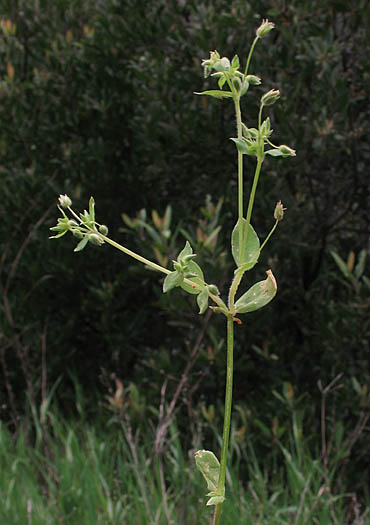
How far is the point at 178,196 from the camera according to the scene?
3.49m

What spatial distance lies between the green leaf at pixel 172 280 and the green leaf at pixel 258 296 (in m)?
0.11

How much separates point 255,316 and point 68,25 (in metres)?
1.95

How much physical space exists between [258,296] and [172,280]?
16 cm

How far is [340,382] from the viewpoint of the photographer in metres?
2.90

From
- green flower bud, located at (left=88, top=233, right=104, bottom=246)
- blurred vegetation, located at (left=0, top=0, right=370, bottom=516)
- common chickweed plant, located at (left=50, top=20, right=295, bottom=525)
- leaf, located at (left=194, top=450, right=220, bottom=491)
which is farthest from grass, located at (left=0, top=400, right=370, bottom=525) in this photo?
green flower bud, located at (left=88, top=233, right=104, bottom=246)

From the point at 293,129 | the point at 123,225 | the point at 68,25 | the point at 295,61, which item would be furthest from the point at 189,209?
the point at 68,25

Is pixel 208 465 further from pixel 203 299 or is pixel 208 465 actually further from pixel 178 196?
pixel 178 196

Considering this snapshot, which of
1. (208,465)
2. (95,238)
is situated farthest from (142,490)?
(95,238)

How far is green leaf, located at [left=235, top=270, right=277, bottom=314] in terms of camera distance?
94 cm

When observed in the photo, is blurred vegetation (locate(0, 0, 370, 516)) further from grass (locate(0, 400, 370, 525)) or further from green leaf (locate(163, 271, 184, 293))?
green leaf (locate(163, 271, 184, 293))

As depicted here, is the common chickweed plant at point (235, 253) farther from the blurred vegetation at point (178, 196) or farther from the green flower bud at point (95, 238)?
the blurred vegetation at point (178, 196)

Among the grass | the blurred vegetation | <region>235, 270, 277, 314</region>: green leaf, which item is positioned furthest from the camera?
the blurred vegetation

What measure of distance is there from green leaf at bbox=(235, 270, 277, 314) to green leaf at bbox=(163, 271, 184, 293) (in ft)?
0.37

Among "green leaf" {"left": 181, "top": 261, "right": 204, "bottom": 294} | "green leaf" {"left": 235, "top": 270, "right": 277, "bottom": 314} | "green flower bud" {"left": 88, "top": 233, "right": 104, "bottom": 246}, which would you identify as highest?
"green flower bud" {"left": 88, "top": 233, "right": 104, "bottom": 246}
